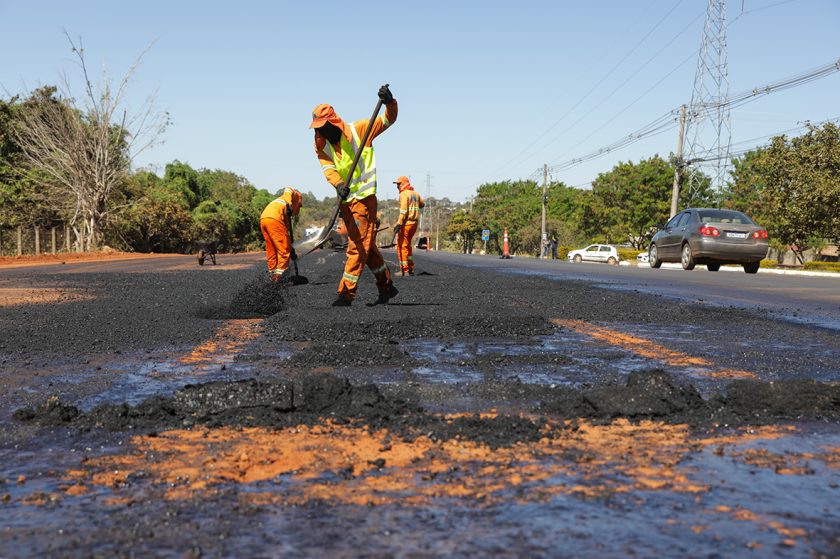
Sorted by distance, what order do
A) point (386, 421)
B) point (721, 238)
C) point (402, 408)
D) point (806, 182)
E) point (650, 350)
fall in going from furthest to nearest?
1. point (806, 182)
2. point (721, 238)
3. point (650, 350)
4. point (402, 408)
5. point (386, 421)

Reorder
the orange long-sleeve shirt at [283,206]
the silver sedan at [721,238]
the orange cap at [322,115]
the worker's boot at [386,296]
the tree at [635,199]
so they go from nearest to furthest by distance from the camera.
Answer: the orange cap at [322,115], the worker's boot at [386,296], the orange long-sleeve shirt at [283,206], the silver sedan at [721,238], the tree at [635,199]

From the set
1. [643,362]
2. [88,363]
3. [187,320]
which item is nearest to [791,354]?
[643,362]

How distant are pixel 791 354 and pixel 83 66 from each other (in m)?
36.3

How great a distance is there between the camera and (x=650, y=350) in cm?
562

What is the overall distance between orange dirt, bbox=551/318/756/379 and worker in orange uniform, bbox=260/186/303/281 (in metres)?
5.86

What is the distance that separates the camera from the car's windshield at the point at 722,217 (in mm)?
21297

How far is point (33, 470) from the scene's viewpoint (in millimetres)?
2654

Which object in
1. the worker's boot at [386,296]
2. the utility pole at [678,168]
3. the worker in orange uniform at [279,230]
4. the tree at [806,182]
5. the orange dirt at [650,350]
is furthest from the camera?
the utility pole at [678,168]

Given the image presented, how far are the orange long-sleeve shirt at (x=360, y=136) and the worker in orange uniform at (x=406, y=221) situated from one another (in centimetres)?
730

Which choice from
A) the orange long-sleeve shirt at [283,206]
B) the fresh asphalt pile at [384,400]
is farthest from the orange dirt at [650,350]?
the orange long-sleeve shirt at [283,206]

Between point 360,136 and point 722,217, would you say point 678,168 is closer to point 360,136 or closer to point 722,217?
point 722,217

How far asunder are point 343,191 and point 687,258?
16.3m

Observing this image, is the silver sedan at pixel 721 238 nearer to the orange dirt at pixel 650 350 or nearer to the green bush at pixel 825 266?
the orange dirt at pixel 650 350

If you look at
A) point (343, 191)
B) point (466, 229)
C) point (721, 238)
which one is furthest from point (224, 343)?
point (466, 229)
